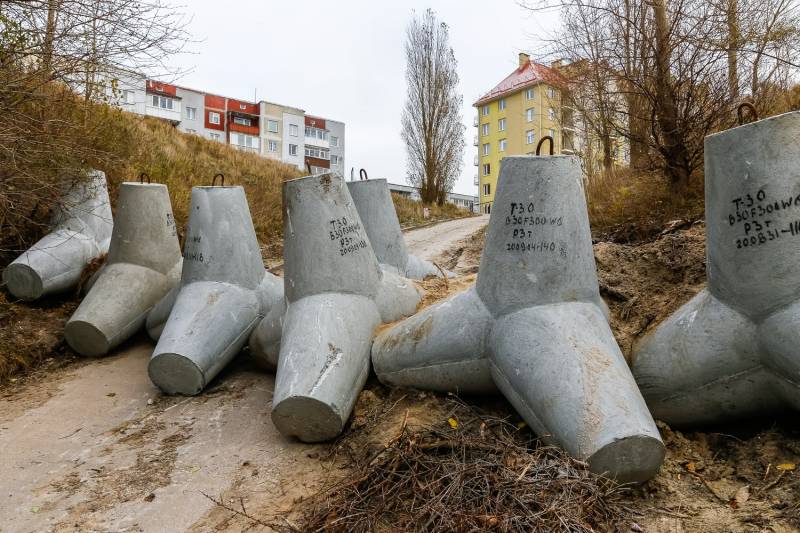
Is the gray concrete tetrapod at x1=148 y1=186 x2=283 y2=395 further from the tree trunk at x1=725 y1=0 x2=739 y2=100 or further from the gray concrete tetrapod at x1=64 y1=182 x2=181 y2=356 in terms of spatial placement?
the tree trunk at x1=725 y1=0 x2=739 y2=100

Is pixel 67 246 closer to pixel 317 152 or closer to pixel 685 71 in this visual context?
pixel 685 71

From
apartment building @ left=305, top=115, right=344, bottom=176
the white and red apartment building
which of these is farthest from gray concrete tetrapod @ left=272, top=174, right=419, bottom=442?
apartment building @ left=305, top=115, right=344, bottom=176

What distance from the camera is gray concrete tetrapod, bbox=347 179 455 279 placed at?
618cm

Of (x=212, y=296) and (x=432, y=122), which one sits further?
(x=432, y=122)

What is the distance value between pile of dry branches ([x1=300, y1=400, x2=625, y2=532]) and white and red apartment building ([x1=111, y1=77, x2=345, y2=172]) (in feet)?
123

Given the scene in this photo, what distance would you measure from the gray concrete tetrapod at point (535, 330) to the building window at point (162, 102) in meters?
39.6

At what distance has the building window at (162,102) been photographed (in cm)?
3850

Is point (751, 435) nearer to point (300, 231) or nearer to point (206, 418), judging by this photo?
point (300, 231)

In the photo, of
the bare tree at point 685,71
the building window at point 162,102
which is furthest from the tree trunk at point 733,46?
the building window at point 162,102

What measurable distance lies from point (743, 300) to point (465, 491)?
1.86 m

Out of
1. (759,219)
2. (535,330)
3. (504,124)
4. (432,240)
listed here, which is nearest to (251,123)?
(504,124)

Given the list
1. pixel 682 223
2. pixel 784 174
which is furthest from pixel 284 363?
pixel 682 223

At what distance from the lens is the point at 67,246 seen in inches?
272

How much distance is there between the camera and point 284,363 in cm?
390
